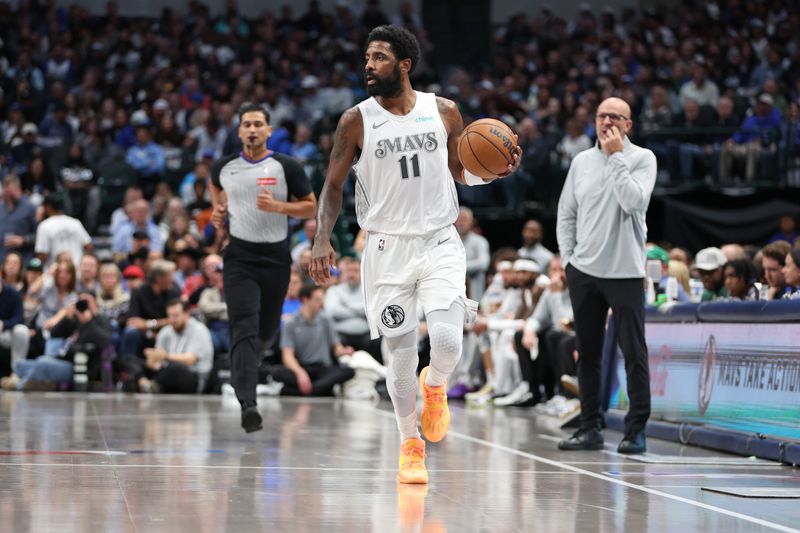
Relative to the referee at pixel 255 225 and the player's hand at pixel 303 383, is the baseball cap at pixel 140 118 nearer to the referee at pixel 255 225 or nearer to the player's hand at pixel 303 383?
the player's hand at pixel 303 383

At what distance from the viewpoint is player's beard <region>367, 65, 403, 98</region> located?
6324 mm

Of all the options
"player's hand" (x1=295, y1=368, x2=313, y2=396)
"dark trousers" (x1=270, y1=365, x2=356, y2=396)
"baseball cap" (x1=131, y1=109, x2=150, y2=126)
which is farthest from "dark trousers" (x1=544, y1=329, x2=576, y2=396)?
"baseball cap" (x1=131, y1=109, x2=150, y2=126)

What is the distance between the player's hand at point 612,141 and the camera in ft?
26.1

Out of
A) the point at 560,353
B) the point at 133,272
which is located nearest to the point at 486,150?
the point at 560,353

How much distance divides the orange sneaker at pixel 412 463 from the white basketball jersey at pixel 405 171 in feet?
3.56

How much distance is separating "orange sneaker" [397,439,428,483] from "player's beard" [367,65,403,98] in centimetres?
178

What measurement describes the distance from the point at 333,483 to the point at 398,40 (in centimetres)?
229

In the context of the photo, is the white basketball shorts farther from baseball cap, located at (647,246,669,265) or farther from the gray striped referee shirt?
baseball cap, located at (647,246,669,265)

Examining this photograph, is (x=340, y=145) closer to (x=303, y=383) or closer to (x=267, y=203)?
(x=267, y=203)

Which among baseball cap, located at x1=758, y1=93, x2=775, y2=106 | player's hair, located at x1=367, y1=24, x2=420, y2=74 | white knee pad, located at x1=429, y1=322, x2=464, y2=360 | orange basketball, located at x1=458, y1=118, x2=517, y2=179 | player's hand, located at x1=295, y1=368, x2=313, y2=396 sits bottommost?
player's hand, located at x1=295, y1=368, x2=313, y2=396

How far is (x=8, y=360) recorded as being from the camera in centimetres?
1510

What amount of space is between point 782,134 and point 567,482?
12838 mm

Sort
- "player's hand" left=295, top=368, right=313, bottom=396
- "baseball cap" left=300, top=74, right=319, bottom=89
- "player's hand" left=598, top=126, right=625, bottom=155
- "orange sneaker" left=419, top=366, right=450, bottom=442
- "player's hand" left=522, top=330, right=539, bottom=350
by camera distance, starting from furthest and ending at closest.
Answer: "baseball cap" left=300, top=74, right=319, bottom=89 < "player's hand" left=295, top=368, right=313, bottom=396 < "player's hand" left=522, top=330, right=539, bottom=350 < "player's hand" left=598, top=126, right=625, bottom=155 < "orange sneaker" left=419, top=366, right=450, bottom=442

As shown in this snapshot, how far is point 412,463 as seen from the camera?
247 inches
